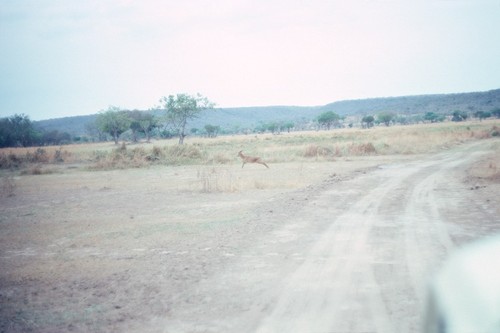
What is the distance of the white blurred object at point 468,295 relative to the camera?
4.79 ft

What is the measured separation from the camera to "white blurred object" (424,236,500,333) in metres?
1.46

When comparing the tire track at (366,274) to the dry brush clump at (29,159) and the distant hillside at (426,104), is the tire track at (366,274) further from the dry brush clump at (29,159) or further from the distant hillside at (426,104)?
the distant hillside at (426,104)

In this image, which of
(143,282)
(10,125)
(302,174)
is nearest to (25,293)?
(143,282)

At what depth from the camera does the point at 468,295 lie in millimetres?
1562

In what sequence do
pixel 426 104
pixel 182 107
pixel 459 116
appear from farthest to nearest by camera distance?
pixel 426 104 → pixel 459 116 → pixel 182 107

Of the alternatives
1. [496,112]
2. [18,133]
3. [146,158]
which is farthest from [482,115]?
[18,133]

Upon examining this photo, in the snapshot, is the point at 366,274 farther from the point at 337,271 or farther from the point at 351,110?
the point at 351,110

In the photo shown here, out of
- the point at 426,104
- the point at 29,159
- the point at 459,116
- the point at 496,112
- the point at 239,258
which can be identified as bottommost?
the point at 239,258

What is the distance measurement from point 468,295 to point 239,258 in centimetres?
560

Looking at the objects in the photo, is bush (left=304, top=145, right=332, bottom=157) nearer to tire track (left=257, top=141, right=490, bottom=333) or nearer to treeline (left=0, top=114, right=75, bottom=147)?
tire track (left=257, top=141, right=490, bottom=333)

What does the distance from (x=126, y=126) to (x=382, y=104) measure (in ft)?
429

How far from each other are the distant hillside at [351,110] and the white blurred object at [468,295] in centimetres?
13495

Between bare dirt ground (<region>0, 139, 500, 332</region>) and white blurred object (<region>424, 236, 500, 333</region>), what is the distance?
→ 2.60 m

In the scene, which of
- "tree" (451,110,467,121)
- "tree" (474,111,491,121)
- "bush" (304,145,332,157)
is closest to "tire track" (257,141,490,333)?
"bush" (304,145,332,157)
